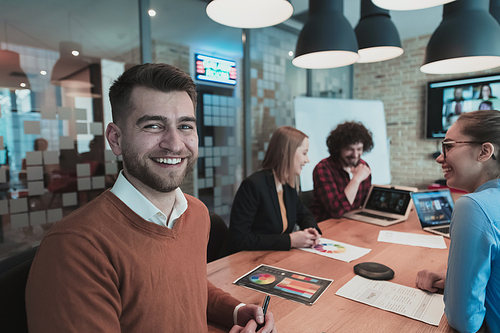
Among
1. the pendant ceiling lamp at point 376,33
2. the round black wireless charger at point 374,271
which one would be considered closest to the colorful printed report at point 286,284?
the round black wireless charger at point 374,271

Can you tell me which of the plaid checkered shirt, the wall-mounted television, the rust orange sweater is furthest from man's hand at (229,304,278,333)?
the wall-mounted television

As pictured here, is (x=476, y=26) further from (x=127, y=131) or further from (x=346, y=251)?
(x=127, y=131)

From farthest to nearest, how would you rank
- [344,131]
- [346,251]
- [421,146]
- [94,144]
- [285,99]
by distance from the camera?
[421,146] < [285,99] < [344,131] < [94,144] < [346,251]

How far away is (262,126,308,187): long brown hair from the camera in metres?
2.05

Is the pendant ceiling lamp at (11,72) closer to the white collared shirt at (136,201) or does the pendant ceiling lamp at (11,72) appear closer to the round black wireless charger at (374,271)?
the white collared shirt at (136,201)

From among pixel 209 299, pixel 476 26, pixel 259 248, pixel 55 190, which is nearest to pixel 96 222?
pixel 209 299

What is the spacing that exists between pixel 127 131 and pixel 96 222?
26 cm

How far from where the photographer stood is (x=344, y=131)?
2.68 meters

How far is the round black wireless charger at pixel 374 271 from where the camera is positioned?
1.29 metres

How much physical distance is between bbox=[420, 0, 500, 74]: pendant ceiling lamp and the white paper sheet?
50.1 inches

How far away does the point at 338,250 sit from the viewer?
163 cm

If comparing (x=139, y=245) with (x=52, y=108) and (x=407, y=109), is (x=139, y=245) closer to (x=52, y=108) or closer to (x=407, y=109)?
(x=52, y=108)

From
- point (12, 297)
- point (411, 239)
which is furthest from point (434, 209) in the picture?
point (12, 297)

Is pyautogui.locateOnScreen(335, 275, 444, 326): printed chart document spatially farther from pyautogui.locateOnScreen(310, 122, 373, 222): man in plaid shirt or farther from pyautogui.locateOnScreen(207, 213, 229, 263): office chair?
pyautogui.locateOnScreen(310, 122, 373, 222): man in plaid shirt
